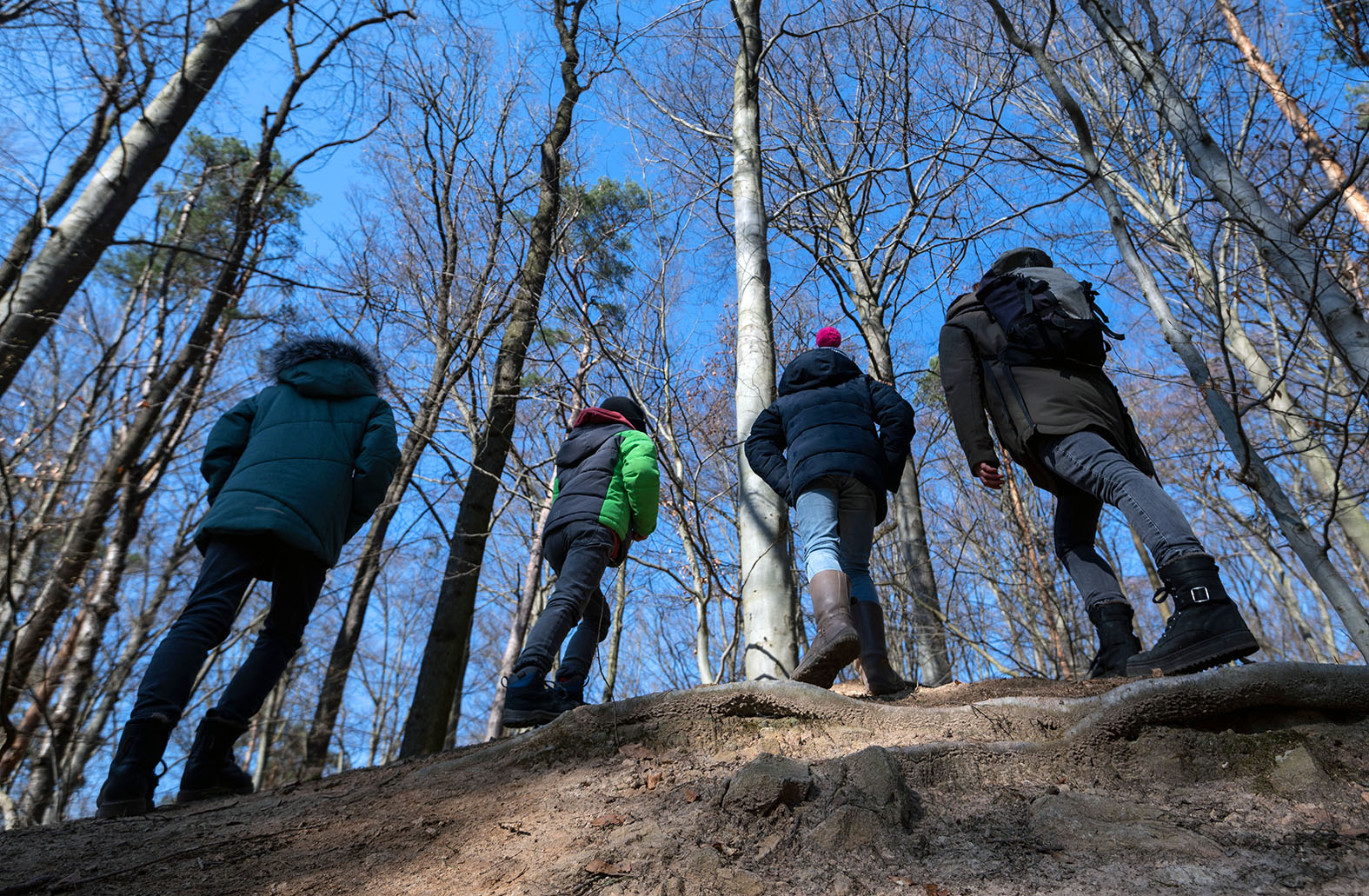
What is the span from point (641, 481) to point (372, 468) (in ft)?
4.04

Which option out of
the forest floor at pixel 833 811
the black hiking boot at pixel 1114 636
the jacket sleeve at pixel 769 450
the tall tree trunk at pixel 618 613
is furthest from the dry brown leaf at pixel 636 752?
the tall tree trunk at pixel 618 613

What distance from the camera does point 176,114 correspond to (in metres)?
4.27

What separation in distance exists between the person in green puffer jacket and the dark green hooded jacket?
850mm

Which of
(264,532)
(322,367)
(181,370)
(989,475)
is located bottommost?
(264,532)

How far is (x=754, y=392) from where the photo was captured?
4.11m

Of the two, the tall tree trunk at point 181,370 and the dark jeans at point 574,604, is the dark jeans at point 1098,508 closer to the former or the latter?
the dark jeans at point 574,604

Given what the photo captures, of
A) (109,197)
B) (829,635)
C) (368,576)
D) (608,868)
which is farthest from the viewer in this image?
(368,576)

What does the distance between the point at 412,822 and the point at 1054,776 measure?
1655 mm

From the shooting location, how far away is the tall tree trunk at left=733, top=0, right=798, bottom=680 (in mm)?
3449

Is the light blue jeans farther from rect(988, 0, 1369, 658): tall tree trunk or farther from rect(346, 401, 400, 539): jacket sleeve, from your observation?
rect(346, 401, 400, 539): jacket sleeve

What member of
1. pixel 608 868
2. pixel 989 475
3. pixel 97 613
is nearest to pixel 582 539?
pixel 989 475

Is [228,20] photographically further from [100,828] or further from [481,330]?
[100,828]

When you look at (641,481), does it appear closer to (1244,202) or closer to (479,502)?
(479,502)

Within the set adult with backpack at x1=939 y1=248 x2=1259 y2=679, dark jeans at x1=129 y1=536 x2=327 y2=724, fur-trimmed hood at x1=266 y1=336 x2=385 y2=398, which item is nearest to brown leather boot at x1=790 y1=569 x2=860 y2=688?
adult with backpack at x1=939 y1=248 x2=1259 y2=679
